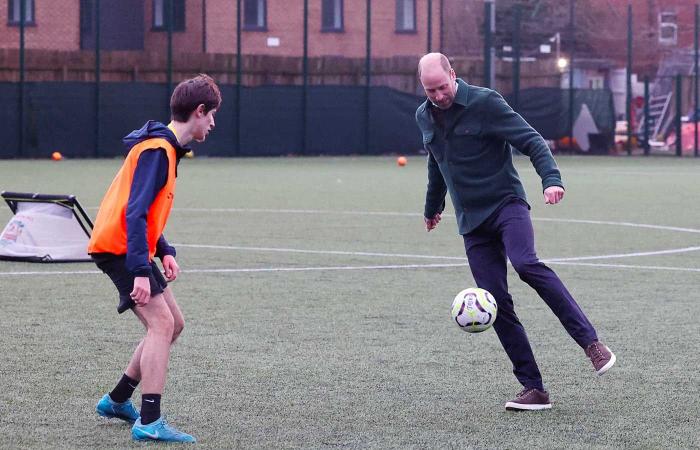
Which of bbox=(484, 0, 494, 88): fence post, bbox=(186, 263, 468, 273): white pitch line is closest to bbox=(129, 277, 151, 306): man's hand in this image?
bbox=(186, 263, 468, 273): white pitch line

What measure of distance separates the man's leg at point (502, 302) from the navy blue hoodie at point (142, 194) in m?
1.93

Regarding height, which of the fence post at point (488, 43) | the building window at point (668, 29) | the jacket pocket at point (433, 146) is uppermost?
the building window at point (668, 29)

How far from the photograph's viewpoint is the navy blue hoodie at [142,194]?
5551mm

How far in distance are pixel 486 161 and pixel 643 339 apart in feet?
7.48

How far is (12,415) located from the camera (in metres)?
6.30

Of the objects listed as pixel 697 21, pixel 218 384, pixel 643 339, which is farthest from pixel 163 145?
pixel 697 21

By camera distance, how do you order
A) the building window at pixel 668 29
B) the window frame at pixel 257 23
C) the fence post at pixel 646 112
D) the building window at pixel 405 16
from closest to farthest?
the fence post at pixel 646 112
the window frame at pixel 257 23
the building window at pixel 405 16
the building window at pixel 668 29

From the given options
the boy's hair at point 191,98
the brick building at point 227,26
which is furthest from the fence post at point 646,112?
the boy's hair at point 191,98

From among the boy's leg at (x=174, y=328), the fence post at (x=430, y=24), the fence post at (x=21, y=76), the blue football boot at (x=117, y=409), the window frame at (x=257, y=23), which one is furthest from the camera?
the window frame at (x=257, y=23)

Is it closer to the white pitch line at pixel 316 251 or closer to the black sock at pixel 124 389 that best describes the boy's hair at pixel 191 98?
the black sock at pixel 124 389

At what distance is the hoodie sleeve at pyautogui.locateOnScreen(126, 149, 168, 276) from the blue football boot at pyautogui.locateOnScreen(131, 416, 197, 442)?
2.23ft

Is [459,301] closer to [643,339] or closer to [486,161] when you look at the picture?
[486,161]

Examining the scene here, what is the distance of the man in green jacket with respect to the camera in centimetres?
659

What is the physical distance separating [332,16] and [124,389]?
114 feet
